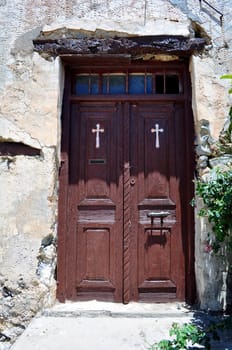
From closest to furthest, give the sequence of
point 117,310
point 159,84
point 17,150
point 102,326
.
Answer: point 102,326, point 117,310, point 17,150, point 159,84

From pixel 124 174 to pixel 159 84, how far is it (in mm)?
1016

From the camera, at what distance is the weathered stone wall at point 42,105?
3.69m

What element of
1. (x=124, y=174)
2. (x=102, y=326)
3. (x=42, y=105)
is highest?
(x=42, y=105)

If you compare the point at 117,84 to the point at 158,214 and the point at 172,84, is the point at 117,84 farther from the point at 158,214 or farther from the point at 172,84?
the point at 158,214

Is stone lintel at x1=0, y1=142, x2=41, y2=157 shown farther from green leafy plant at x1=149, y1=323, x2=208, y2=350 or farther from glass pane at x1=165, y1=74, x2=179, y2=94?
green leafy plant at x1=149, y1=323, x2=208, y2=350

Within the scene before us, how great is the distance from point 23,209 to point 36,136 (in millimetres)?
708

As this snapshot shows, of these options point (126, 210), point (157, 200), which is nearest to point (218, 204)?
point (157, 200)

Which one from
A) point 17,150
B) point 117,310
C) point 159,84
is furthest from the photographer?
point 159,84

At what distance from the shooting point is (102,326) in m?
3.23

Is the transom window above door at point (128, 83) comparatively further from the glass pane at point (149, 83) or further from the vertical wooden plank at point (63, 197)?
the vertical wooden plank at point (63, 197)

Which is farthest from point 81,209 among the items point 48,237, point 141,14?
point 141,14

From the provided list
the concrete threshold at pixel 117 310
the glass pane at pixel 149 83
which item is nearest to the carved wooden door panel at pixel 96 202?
the concrete threshold at pixel 117 310

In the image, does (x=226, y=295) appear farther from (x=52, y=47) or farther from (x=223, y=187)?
(x=52, y=47)

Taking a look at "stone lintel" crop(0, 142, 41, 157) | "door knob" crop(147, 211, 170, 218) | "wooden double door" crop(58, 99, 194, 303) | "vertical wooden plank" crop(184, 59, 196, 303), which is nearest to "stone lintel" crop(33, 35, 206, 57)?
"vertical wooden plank" crop(184, 59, 196, 303)
